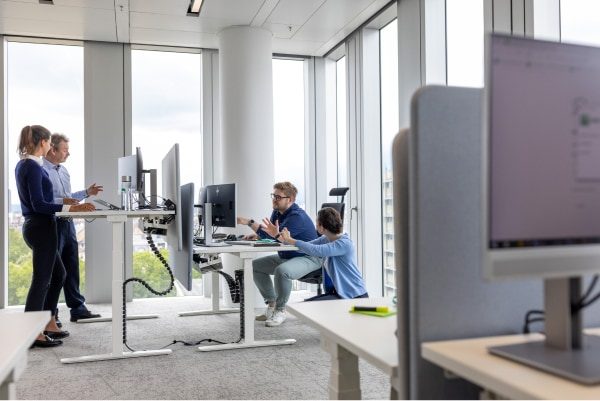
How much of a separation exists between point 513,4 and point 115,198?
3.87 m

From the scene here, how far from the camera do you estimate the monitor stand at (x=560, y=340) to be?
2.72ft

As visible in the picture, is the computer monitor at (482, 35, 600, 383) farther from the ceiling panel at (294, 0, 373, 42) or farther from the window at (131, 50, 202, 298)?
the window at (131, 50, 202, 298)

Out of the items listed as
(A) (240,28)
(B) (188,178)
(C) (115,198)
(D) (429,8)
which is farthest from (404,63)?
(C) (115,198)

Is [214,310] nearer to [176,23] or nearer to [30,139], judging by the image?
[30,139]

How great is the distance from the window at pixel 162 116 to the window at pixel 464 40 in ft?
8.83

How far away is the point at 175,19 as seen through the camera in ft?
15.5

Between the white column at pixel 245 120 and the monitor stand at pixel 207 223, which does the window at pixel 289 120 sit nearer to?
the white column at pixel 245 120

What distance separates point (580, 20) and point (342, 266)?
1897 mm

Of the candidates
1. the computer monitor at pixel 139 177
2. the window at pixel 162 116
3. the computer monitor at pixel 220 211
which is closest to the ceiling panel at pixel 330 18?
the window at pixel 162 116

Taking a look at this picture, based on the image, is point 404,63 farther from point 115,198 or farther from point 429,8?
point 115,198

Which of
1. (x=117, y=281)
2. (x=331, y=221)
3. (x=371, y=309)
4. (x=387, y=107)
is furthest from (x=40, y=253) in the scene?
(x=387, y=107)

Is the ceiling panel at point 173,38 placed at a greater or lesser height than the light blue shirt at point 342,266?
greater

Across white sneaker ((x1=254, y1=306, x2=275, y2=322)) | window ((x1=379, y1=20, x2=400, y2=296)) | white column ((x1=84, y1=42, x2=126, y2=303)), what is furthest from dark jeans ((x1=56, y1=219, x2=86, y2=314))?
window ((x1=379, y1=20, x2=400, y2=296))

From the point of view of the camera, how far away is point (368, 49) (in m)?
5.07
